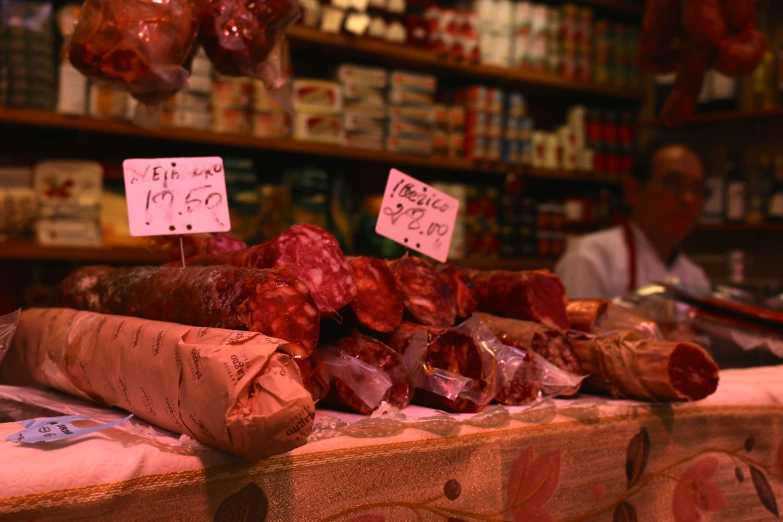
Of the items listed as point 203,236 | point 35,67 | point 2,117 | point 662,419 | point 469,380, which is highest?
point 35,67

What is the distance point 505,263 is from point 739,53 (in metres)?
2.64

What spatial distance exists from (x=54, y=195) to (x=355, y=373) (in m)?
2.42

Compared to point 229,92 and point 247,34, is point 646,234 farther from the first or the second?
point 247,34

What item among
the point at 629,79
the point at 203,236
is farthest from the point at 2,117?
the point at 629,79

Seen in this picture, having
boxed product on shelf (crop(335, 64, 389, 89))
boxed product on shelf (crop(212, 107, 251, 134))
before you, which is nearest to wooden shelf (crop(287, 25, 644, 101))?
boxed product on shelf (crop(335, 64, 389, 89))

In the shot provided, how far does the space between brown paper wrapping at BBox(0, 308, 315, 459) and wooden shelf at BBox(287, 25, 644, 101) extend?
8.51 feet

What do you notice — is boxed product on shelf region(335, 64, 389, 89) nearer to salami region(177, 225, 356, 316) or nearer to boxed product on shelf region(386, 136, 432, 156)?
boxed product on shelf region(386, 136, 432, 156)

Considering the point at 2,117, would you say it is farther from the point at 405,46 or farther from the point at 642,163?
the point at 642,163

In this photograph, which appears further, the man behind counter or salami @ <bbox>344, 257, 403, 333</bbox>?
the man behind counter

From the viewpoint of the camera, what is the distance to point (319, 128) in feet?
11.9

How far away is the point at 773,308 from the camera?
198cm

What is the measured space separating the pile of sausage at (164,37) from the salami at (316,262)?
15.5 inches

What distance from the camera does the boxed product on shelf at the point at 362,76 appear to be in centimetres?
370

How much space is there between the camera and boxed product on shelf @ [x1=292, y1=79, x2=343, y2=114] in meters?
3.55
